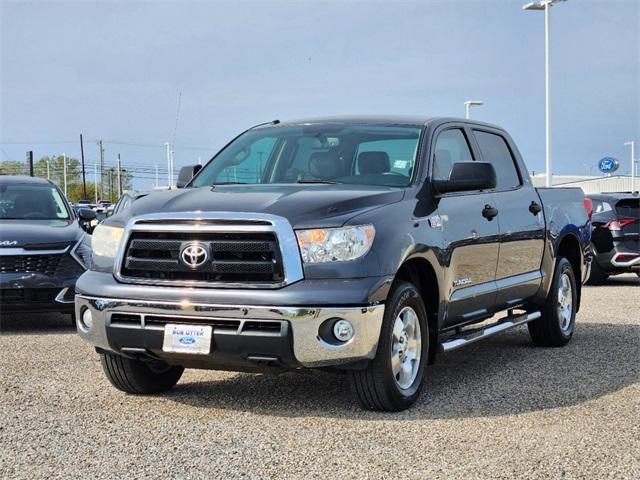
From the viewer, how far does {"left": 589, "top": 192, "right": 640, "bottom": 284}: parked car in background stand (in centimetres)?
1520

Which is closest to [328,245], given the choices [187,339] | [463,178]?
[187,339]

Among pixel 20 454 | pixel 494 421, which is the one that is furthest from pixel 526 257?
pixel 20 454

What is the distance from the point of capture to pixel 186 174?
7.21m

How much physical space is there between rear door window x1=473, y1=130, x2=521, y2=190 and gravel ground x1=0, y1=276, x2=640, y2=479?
1.49m

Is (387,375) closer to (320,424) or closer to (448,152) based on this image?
(320,424)

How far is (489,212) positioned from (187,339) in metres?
2.75

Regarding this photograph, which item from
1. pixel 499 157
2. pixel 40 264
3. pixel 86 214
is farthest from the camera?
pixel 86 214

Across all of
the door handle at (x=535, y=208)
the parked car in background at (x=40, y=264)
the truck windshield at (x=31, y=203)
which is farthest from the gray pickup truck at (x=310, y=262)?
the truck windshield at (x=31, y=203)

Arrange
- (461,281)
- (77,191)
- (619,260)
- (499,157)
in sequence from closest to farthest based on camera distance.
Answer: (461,281)
(499,157)
(619,260)
(77,191)

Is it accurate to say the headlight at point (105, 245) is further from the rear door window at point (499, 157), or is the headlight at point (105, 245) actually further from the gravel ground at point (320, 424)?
the rear door window at point (499, 157)

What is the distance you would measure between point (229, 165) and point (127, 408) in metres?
2.02

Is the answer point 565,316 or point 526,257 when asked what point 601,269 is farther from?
point 526,257

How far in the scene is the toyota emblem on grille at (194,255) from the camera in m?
5.38

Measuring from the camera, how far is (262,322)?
5219mm
